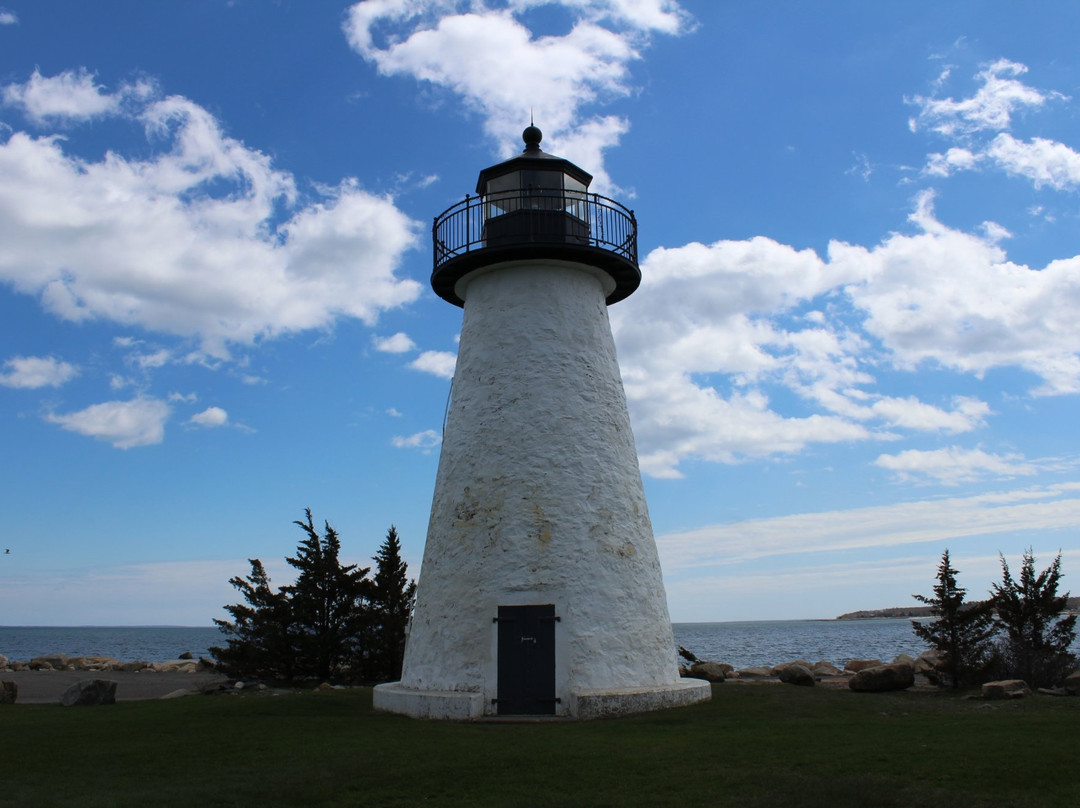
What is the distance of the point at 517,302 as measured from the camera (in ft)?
47.6

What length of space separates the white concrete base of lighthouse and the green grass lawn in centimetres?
29

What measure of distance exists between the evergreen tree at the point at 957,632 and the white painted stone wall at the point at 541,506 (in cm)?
697

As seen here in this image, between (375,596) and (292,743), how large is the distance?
11.4 meters

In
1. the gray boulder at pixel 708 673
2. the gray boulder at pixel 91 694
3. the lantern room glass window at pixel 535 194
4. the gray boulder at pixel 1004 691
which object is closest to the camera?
the gray boulder at pixel 1004 691

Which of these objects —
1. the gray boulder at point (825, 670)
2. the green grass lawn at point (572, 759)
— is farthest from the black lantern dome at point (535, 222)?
the gray boulder at point (825, 670)

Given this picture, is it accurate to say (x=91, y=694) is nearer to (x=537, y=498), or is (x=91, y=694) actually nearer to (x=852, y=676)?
(x=537, y=498)

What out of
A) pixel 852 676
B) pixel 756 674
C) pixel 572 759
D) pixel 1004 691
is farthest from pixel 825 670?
pixel 572 759

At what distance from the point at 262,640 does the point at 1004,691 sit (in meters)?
16.1

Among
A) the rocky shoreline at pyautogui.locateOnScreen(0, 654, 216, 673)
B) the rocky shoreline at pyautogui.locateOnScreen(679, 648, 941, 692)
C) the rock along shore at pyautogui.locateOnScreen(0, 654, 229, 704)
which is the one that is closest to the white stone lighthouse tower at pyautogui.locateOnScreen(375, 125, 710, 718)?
the rocky shoreline at pyautogui.locateOnScreen(679, 648, 941, 692)

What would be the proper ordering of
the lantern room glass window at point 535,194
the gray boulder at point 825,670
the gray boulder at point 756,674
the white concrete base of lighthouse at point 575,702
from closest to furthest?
the white concrete base of lighthouse at point 575,702 < the lantern room glass window at point 535,194 < the gray boulder at point 756,674 < the gray boulder at point 825,670

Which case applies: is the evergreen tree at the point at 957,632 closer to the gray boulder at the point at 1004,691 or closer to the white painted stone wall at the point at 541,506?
the gray boulder at the point at 1004,691

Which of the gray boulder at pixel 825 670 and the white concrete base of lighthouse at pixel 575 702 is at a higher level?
the white concrete base of lighthouse at pixel 575 702

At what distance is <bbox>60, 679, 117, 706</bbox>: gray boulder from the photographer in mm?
15453

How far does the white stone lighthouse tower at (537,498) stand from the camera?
41.7ft
